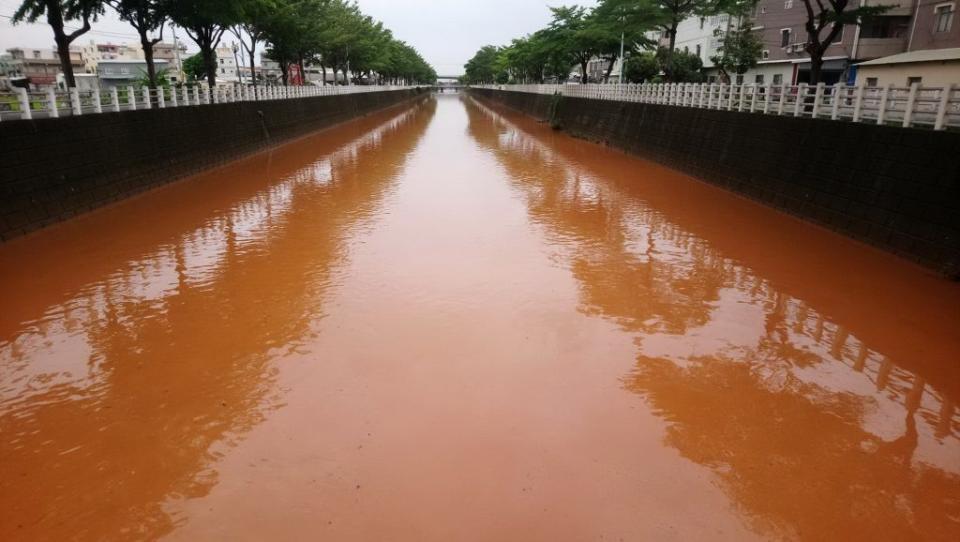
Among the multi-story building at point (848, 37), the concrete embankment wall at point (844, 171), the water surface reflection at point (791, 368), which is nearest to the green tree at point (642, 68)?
the multi-story building at point (848, 37)

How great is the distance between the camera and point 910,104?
31.9 feet

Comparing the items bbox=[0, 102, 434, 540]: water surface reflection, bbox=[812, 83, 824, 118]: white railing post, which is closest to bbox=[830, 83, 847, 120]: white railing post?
bbox=[812, 83, 824, 118]: white railing post

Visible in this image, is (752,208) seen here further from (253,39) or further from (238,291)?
(253,39)

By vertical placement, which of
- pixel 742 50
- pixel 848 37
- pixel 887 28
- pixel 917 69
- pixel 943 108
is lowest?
pixel 943 108

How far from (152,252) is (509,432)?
7.25m

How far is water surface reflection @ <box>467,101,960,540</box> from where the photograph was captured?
12.8 feet

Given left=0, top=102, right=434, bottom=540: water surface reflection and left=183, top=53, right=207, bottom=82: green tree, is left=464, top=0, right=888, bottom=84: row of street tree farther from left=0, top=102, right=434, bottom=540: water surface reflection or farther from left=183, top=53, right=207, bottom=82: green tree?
left=183, top=53, right=207, bottom=82: green tree

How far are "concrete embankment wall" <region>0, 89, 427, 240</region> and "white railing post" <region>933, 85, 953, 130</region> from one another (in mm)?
14177

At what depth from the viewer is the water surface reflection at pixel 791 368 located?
3.92 meters

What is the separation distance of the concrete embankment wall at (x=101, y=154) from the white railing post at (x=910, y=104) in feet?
46.5

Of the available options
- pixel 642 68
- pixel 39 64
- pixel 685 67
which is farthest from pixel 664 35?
pixel 39 64

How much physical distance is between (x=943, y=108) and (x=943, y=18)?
21811mm

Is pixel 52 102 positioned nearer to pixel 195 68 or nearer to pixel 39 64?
pixel 195 68

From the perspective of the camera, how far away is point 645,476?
4.09 meters
